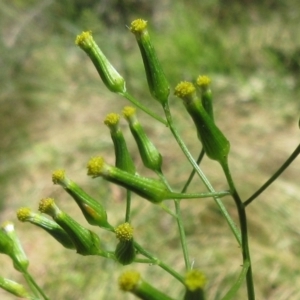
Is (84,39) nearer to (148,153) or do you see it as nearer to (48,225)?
(148,153)

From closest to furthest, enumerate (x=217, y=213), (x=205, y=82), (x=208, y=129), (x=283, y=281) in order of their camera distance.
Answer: (x=208, y=129) → (x=205, y=82) → (x=283, y=281) → (x=217, y=213)

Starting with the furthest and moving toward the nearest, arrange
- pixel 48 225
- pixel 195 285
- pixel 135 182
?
pixel 48 225
pixel 135 182
pixel 195 285

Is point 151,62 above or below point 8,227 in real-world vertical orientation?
above

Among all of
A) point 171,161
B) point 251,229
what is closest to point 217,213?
point 251,229

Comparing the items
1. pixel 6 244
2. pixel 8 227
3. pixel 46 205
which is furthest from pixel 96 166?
pixel 8 227

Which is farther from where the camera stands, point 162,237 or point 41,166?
point 41,166

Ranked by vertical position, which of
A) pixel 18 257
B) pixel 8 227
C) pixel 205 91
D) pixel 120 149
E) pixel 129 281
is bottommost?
pixel 129 281

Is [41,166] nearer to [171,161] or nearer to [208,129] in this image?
[171,161]

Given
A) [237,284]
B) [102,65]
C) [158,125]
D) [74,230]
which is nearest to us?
[237,284]
